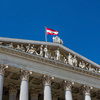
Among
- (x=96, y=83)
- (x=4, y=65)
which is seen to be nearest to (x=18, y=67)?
(x=4, y=65)

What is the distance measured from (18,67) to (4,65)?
5.51 ft

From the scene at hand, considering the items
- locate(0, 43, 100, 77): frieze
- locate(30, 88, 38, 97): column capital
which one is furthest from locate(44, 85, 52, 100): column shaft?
locate(30, 88, 38, 97): column capital

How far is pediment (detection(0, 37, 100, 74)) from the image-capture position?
25547 mm

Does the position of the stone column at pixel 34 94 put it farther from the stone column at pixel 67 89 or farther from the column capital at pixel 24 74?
the column capital at pixel 24 74

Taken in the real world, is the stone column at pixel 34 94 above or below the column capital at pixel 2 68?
below

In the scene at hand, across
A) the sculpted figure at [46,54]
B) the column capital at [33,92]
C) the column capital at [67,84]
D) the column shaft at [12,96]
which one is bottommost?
the column shaft at [12,96]

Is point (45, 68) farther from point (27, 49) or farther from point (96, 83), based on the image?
point (96, 83)

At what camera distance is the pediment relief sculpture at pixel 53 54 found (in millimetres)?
26203

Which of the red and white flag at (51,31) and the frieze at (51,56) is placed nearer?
the frieze at (51,56)

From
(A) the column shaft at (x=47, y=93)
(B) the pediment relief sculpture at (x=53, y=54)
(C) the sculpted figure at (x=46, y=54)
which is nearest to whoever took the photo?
(A) the column shaft at (x=47, y=93)

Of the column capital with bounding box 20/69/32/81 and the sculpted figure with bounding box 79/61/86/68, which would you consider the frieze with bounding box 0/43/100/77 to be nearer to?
the sculpted figure with bounding box 79/61/86/68

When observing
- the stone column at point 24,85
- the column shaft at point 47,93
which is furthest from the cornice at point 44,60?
the column shaft at point 47,93

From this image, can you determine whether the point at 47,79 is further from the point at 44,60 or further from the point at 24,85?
the point at 24,85

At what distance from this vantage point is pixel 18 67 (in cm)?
2477
